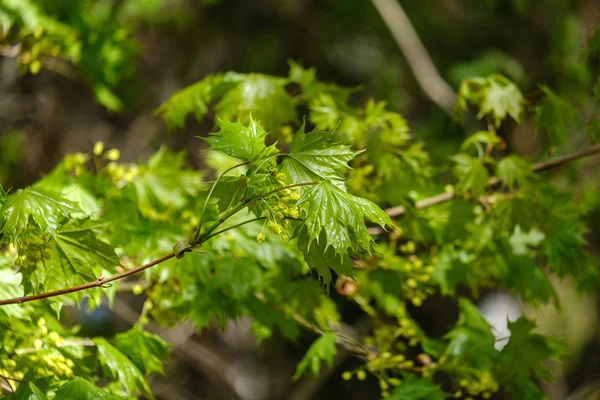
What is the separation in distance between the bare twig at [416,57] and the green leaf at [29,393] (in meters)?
3.25

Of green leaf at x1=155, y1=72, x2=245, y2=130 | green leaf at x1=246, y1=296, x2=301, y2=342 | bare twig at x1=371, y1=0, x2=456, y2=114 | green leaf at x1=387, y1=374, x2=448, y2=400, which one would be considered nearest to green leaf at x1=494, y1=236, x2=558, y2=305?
green leaf at x1=387, y1=374, x2=448, y2=400

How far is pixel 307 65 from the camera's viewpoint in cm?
543

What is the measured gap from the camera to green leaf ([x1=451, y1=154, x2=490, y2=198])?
198 centimetres

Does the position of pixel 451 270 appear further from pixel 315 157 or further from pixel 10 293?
pixel 10 293

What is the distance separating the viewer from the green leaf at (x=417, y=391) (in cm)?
185

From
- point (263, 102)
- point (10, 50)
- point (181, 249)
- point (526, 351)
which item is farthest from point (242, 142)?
point (10, 50)

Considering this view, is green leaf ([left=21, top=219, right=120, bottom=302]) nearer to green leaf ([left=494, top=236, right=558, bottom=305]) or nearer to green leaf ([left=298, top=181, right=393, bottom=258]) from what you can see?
green leaf ([left=298, top=181, right=393, bottom=258])

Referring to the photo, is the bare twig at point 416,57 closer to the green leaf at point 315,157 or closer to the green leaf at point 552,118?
the green leaf at point 552,118

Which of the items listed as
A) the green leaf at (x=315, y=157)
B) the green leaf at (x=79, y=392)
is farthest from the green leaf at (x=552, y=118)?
the green leaf at (x=79, y=392)

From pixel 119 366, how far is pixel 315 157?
89 centimetres

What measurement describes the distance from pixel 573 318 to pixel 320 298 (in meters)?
4.05

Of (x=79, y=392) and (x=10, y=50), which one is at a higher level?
(x=10, y=50)

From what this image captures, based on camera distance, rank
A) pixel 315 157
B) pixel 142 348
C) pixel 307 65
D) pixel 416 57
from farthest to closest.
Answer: pixel 307 65, pixel 416 57, pixel 142 348, pixel 315 157

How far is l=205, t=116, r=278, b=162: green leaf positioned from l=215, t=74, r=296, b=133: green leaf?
1.93ft
